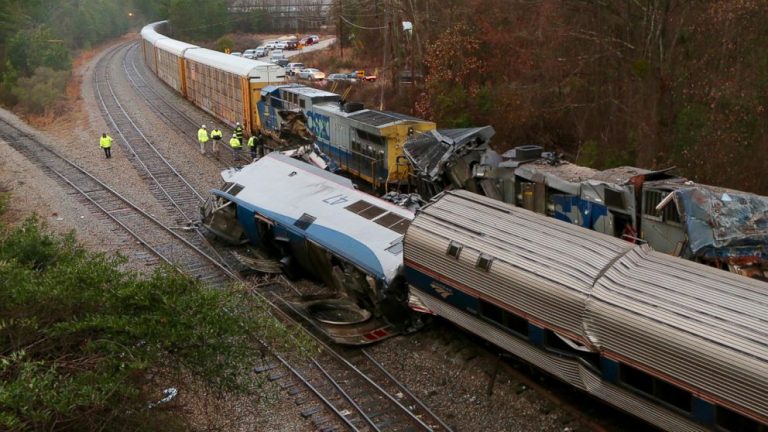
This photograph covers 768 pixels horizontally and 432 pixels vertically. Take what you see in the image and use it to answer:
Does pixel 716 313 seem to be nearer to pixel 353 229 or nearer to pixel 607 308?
→ pixel 607 308

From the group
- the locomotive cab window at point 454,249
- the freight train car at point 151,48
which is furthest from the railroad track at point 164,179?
the freight train car at point 151,48

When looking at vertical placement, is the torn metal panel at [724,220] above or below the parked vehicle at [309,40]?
below

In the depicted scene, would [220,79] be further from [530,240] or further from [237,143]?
[530,240]

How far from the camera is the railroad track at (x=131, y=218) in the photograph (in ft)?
58.2

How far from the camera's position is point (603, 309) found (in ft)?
31.7

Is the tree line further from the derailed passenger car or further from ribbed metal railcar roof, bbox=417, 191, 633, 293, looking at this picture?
the derailed passenger car

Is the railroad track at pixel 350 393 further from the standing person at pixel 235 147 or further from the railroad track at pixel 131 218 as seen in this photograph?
the standing person at pixel 235 147

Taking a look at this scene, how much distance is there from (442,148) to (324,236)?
17.2 ft

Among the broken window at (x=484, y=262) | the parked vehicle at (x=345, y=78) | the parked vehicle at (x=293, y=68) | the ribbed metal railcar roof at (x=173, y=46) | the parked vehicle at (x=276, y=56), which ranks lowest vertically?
the broken window at (x=484, y=262)

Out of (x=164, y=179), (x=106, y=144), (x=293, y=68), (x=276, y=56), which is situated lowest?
(x=164, y=179)

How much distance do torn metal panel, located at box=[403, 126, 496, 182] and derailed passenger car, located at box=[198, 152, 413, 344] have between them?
8.30 ft

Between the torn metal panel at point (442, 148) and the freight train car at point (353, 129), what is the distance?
6.91 ft

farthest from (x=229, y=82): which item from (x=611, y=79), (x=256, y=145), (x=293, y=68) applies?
(x=293, y=68)

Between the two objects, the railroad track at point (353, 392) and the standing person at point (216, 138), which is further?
the standing person at point (216, 138)
